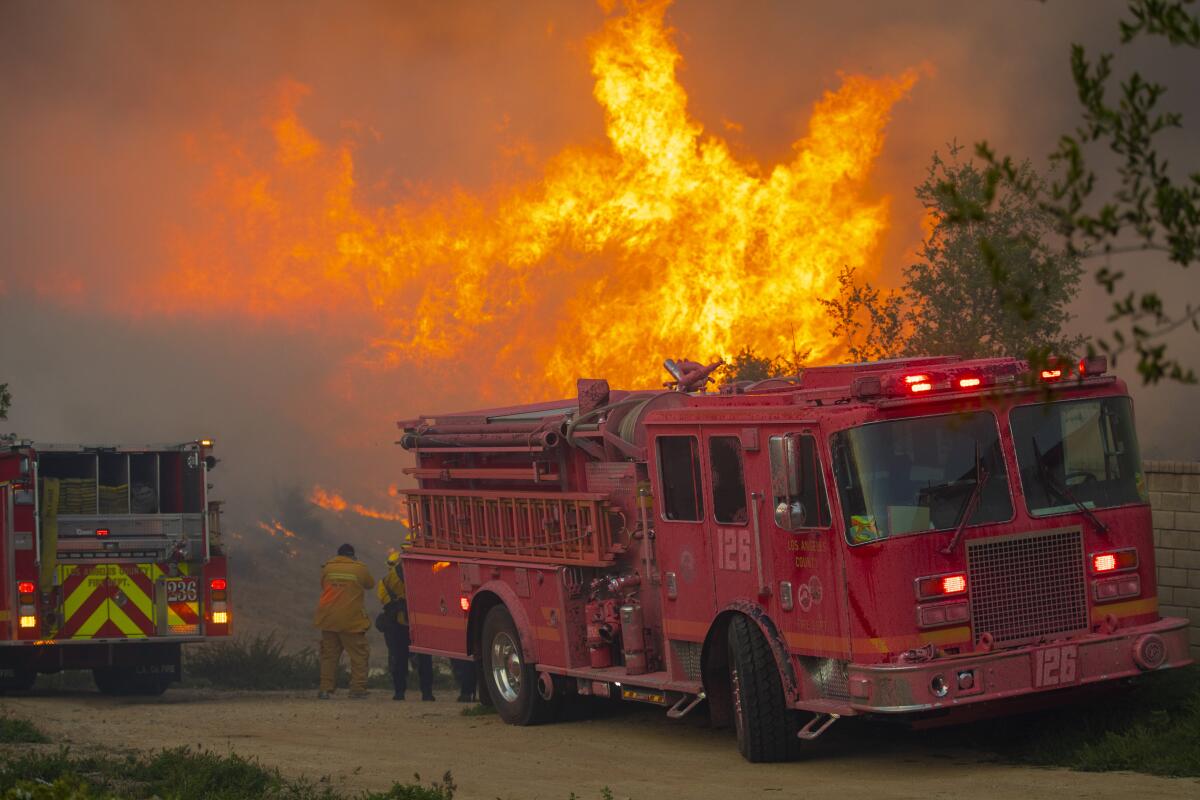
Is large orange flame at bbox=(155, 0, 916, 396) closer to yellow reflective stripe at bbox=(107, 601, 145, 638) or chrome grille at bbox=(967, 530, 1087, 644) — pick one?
yellow reflective stripe at bbox=(107, 601, 145, 638)

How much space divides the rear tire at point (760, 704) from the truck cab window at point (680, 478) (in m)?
1.10

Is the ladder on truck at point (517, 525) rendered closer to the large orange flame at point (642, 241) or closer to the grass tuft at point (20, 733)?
the grass tuft at point (20, 733)

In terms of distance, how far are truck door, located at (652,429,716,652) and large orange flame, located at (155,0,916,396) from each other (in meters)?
12.3

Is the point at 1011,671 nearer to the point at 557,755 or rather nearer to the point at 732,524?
the point at 732,524

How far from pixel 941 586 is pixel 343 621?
968cm

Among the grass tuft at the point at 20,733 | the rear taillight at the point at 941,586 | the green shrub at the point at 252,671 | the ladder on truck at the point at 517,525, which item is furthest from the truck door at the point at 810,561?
the green shrub at the point at 252,671

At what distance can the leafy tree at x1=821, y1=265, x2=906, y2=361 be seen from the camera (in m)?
21.3

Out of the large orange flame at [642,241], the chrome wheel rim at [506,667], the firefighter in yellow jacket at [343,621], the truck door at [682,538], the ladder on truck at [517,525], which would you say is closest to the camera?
the truck door at [682,538]

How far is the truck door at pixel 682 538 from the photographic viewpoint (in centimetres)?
1143

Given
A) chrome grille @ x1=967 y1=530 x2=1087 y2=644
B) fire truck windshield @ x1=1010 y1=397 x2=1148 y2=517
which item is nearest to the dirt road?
chrome grille @ x1=967 y1=530 x2=1087 y2=644

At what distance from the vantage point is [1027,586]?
395 inches

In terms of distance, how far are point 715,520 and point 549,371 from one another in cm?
1729

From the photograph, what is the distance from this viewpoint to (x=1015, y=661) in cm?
979

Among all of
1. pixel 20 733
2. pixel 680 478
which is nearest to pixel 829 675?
pixel 680 478
